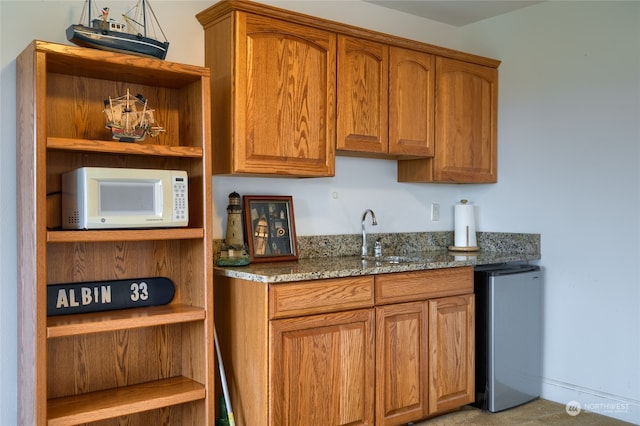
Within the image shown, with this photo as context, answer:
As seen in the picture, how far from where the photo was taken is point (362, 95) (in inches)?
126

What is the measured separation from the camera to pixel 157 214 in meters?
2.41

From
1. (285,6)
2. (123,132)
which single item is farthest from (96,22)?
(285,6)

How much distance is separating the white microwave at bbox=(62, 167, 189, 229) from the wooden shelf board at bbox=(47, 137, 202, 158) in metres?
0.08

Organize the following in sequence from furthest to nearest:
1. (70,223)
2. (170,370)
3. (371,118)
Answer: (371,118) < (170,370) < (70,223)

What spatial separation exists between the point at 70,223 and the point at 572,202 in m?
2.73

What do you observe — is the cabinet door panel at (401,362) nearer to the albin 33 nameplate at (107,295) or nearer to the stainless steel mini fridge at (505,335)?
the stainless steel mini fridge at (505,335)

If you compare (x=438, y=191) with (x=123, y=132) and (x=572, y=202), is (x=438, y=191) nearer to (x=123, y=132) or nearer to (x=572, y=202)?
(x=572, y=202)

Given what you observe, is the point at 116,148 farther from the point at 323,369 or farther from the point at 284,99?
the point at 323,369

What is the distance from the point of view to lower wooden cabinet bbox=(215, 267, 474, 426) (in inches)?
99.0

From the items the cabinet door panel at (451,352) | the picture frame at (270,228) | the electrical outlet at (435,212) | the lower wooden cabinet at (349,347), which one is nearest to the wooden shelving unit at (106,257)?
the lower wooden cabinet at (349,347)

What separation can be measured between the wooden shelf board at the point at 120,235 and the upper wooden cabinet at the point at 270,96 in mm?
408

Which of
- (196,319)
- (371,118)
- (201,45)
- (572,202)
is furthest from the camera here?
(572,202)

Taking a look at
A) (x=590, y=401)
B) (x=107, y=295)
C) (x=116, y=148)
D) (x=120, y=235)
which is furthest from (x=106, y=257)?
(x=590, y=401)

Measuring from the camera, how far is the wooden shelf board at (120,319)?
223 cm
